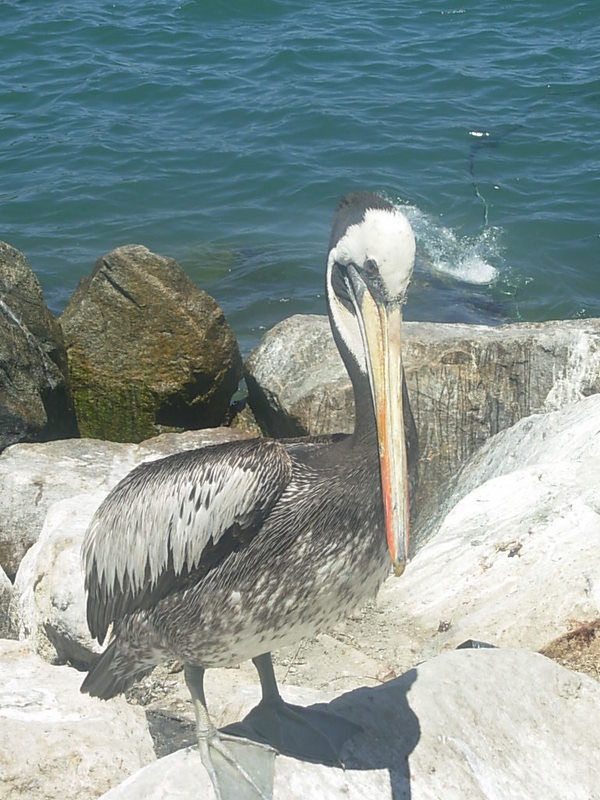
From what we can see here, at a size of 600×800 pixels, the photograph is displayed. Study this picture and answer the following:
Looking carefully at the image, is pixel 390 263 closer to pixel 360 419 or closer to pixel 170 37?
pixel 360 419

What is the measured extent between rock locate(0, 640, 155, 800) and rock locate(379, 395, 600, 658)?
4.76ft

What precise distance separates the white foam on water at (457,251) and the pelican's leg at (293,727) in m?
7.17

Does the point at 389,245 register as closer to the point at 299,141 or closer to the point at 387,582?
the point at 387,582

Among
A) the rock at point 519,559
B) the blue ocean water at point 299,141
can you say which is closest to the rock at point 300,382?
the rock at point 519,559

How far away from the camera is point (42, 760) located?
3.81 m

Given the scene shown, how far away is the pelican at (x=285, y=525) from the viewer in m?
3.48

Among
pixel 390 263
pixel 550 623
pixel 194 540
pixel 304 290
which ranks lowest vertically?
pixel 304 290

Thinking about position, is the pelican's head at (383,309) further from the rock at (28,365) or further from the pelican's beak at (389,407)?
the rock at (28,365)

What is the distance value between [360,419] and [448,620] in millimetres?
1644

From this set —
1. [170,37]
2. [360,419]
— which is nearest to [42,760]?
[360,419]

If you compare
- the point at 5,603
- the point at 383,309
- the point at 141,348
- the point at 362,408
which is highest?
the point at 383,309

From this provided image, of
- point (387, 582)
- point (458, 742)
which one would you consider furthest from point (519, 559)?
point (458, 742)

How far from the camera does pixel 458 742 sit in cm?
375

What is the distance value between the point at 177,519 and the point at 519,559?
6.02 feet
